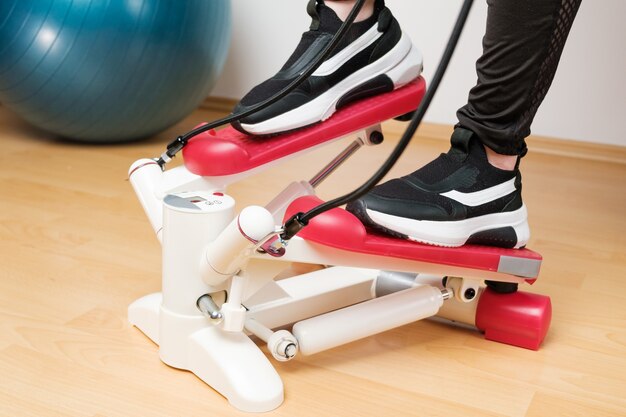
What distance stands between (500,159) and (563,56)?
146 cm

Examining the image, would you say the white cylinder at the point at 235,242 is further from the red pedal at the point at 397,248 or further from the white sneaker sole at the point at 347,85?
the white sneaker sole at the point at 347,85

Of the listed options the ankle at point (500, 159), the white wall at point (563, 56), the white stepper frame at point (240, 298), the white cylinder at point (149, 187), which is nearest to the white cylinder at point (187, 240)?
the white stepper frame at point (240, 298)

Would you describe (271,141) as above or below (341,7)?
below

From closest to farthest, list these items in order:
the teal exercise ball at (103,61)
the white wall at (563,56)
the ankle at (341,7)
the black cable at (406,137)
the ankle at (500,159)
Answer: the black cable at (406,137), the ankle at (500,159), the ankle at (341,7), the teal exercise ball at (103,61), the white wall at (563,56)

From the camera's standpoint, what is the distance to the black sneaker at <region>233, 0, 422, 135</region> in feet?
3.95

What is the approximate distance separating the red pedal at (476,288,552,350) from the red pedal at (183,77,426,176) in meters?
0.33

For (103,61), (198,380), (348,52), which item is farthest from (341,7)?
(103,61)

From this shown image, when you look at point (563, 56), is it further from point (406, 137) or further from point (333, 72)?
point (406, 137)

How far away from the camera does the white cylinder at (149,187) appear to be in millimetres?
1174

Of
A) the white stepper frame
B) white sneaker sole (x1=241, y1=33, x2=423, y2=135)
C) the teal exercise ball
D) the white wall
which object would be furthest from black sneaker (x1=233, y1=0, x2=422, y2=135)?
the white wall

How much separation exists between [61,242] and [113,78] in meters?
0.77

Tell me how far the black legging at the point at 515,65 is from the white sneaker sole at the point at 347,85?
169mm

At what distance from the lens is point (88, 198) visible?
1.88m

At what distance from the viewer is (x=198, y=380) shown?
42.1 inches
